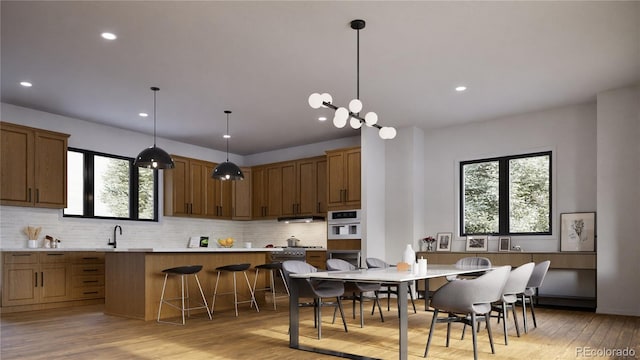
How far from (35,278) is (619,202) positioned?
26.3 ft

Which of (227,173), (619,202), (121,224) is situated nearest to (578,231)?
(619,202)

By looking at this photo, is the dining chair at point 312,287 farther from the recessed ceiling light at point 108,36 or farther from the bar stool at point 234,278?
the recessed ceiling light at point 108,36

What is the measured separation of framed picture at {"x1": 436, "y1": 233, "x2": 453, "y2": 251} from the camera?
27.4 feet

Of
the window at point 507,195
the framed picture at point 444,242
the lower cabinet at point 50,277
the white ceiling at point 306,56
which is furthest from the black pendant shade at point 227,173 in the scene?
the window at point 507,195

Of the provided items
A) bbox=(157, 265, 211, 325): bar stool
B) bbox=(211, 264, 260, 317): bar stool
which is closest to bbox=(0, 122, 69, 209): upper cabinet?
bbox=(157, 265, 211, 325): bar stool

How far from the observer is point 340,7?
4.16m

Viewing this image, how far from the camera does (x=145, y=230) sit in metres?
9.12

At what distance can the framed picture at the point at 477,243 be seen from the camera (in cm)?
798

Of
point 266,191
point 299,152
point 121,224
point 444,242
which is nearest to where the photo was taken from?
point 444,242

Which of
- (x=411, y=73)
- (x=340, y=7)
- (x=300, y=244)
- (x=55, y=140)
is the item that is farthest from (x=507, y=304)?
(x=55, y=140)

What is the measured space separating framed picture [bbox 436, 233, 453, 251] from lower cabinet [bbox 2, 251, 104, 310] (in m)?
5.48

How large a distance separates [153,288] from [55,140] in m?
3.04

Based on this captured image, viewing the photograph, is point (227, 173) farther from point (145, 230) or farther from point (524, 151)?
point (524, 151)

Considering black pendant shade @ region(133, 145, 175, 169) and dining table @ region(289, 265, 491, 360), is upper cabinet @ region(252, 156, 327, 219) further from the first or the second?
dining table @ region(289, 265, 491, 360)
